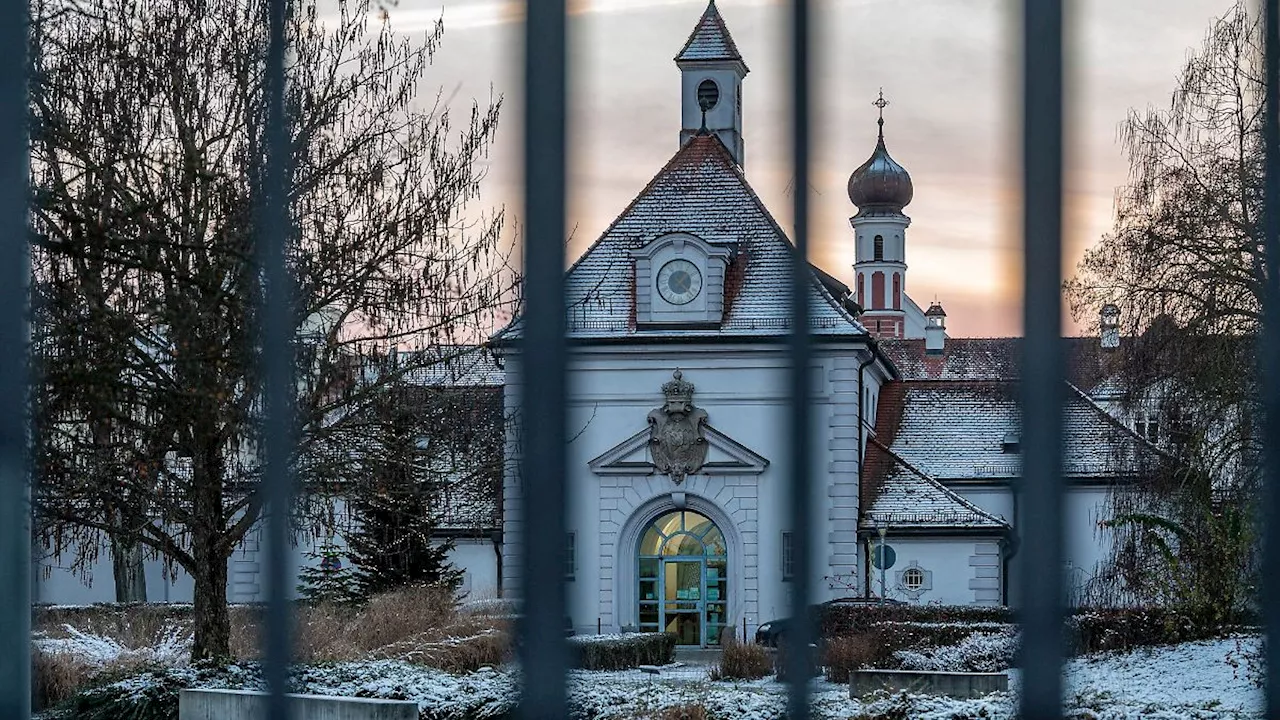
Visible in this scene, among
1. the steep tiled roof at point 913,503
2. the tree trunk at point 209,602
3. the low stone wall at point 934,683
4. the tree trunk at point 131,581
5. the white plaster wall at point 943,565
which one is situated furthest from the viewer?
the steep tiled roof at point 913,503

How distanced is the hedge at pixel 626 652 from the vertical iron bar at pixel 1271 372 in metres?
13.4

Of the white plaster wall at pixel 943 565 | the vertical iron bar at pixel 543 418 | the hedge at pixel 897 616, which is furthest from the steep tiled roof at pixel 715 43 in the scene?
the white plaster wall at pixel 943 565

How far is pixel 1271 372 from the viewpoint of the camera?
1764mm

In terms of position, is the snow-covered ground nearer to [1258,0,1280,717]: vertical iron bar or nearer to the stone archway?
[1258,0,1280,717]: vertical iron bar

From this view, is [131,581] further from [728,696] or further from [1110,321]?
[728,696]

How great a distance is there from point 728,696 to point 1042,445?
32.4ft

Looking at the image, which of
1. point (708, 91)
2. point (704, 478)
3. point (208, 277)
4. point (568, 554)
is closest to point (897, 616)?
point (704, 478)

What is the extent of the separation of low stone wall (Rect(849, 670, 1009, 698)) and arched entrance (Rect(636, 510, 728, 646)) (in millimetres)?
14209

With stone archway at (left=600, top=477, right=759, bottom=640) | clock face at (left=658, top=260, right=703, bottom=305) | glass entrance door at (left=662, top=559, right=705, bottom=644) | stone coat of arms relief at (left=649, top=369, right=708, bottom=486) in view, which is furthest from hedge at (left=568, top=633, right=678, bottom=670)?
clock face at (left=658, top=260, right=703, bottom=305)

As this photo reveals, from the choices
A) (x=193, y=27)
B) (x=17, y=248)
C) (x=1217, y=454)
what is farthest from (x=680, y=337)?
(x=17, y=248)

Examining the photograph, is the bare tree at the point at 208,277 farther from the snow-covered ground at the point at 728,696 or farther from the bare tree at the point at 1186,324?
the bare tree at the point at 1186,324

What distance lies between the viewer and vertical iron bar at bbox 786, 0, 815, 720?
1.78 metres

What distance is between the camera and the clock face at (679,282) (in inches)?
1126

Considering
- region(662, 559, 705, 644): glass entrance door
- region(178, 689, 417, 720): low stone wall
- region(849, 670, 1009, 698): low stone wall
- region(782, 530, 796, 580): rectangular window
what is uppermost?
region(782, 530, 796, 580): rectangular window
